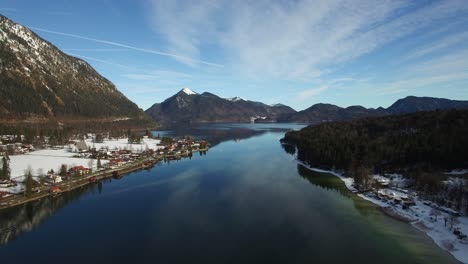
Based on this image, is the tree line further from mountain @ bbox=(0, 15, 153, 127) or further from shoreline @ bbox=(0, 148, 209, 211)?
mountain @ bbox=(0, 15, 153, 127)

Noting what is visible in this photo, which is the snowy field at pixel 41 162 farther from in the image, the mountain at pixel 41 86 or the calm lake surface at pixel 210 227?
the mountain at pixel 41 86

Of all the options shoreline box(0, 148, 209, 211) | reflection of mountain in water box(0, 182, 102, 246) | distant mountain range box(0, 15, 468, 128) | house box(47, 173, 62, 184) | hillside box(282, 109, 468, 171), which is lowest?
reflection of mountain in water box(0, 182, 102, 246)

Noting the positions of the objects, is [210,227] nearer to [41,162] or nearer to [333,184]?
[333,184]

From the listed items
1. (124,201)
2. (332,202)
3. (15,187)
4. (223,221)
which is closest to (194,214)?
(223,221)

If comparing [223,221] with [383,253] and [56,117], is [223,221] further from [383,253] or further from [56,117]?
[56,117]

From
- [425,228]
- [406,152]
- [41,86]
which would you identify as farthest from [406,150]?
[41,86]

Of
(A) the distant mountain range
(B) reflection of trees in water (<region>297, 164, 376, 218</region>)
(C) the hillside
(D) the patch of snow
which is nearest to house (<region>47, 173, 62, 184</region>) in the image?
(B) reflection of trees in water (<region>297, 164, 376, 218</region>)

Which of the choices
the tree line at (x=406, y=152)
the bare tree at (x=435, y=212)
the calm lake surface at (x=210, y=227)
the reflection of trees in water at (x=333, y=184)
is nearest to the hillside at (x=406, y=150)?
the tree line at (x=406, y=152)
